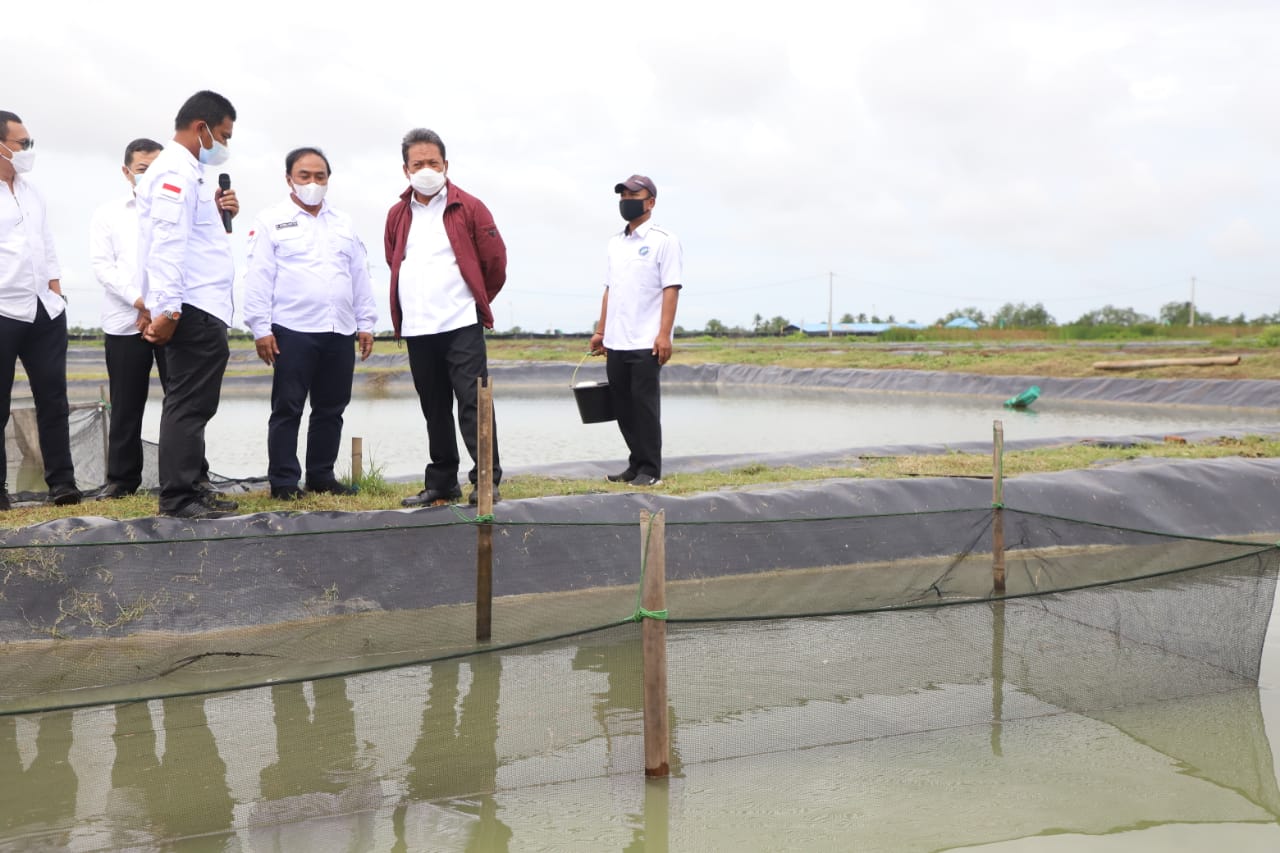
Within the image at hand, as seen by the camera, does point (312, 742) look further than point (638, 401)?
No

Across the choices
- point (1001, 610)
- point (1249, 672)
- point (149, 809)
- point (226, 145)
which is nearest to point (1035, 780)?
point (1001, 610)

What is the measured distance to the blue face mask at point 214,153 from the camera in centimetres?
465

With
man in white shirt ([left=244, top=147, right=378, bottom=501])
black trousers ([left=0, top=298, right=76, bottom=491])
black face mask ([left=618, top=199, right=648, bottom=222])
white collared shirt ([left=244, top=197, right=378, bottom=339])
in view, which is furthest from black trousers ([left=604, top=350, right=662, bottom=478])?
black trousers ([left=0, top=298, right=76, bottom=491])

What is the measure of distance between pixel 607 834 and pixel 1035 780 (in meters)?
1.34

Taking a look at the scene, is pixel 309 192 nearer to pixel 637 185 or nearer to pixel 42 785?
pixel 637 185

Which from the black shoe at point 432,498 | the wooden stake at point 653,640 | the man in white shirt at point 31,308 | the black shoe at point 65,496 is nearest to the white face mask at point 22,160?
the man in white shirt at point 31,308

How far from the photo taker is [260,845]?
289cm

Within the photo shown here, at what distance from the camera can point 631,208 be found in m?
6.07

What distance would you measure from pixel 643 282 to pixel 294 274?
1846mm

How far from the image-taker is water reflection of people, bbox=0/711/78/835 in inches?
118

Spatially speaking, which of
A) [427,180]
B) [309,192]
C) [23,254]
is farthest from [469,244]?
[23,254]

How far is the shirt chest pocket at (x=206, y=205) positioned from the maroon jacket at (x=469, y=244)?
0.83 m

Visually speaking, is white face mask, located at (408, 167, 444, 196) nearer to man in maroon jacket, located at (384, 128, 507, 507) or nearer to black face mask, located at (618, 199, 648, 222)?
man in maroon jacket, located at (384, 128, 507, 507)

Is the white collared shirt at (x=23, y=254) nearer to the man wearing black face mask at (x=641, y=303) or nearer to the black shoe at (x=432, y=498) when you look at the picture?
the black shoe at (x=432, y=498)
